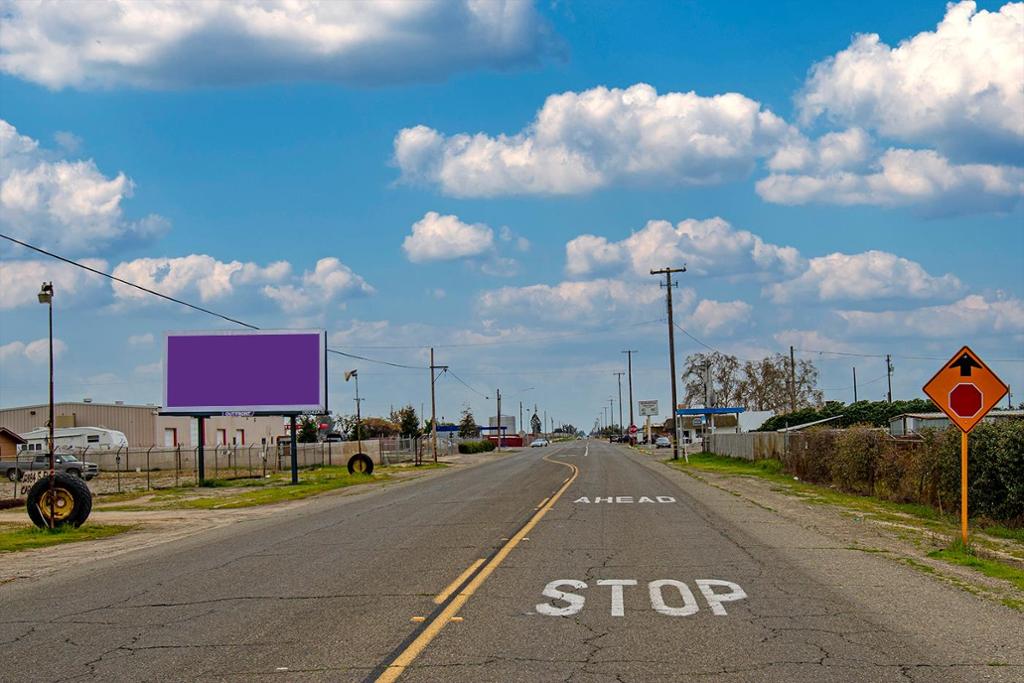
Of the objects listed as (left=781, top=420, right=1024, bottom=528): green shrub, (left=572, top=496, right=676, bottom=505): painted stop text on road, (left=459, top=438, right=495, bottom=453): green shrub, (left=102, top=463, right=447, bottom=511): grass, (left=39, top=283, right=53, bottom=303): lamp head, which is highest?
(left=39, top=283, right=53, bottom=303): lamp head

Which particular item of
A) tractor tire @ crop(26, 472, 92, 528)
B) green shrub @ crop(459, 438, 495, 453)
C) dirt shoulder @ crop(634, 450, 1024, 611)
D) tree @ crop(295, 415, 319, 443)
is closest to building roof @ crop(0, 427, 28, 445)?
tree @ crop(295, 415, 319, 443)

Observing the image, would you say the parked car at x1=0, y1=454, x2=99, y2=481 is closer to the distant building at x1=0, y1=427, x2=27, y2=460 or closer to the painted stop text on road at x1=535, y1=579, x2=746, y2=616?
the distant building at x1=0, y1=427, x2=27, y2=460

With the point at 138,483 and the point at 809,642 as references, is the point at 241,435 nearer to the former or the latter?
the point at 138,483

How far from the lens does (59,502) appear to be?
884 inches

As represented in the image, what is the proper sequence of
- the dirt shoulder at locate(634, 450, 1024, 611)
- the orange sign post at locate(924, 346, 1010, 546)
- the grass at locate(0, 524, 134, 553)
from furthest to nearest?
the grass at locate(0, 524, 134, 553) → the orange sign post at locate(924, 346, 1010, 546) → the dirt shoulder at locate(634, 450, 1024, 611)

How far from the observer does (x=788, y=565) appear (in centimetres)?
1357

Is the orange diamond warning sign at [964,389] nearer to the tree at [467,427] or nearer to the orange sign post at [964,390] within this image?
the orange sign post at [964,390]

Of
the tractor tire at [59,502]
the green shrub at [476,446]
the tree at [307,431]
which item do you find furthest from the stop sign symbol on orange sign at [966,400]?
the tree at [307,431]

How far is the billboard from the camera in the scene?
4662cm

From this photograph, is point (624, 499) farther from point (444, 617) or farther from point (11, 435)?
point (11, 435)

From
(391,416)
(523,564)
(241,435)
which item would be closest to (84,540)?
(523,564)

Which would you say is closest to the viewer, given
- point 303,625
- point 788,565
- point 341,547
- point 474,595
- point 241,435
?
point 303,625

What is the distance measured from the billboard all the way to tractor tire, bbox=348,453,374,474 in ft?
17.9

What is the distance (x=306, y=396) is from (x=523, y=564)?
3424cm
